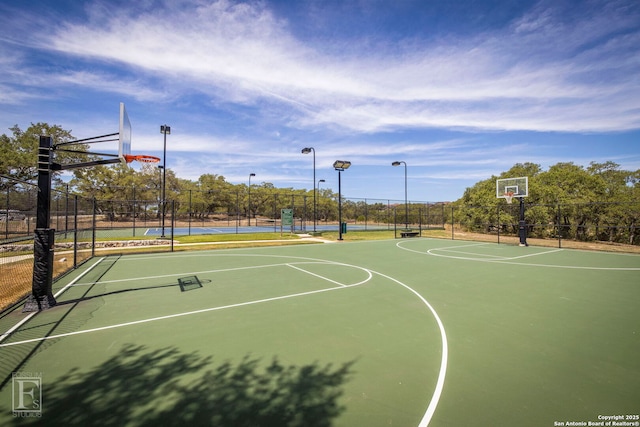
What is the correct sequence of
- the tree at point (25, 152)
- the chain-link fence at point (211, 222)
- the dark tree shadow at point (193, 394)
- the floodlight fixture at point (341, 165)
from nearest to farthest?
1. the dark tree shadow at point (193, 394)
2. the chain-link fence at point (211, 222)
3. the floodlight fixture at point (341, 165)
4. the tree at point (25, 152)

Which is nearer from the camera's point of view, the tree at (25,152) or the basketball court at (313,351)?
the basketball court at (313,351)

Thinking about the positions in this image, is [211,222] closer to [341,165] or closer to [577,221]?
[341,165]

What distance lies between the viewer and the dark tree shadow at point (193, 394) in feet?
9.83

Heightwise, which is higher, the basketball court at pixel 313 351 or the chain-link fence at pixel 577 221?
the chain-link fence at pixel 577 221

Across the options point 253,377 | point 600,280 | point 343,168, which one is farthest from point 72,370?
point 343,168

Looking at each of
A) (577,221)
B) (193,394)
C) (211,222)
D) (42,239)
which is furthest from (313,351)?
(211,222)

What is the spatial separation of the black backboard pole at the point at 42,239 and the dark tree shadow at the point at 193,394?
404 cm

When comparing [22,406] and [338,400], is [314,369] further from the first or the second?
[22,406]

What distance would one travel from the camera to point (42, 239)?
6.39 m

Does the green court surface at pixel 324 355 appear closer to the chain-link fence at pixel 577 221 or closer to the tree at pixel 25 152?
the chain-link fence at pixel 577 221

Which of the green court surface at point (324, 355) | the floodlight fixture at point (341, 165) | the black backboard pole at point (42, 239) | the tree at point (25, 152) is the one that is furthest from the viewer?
the tree at point (25, 152)

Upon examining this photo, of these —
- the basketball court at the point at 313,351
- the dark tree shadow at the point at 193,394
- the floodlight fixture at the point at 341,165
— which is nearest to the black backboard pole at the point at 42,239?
the basketball court at the point at 313,351

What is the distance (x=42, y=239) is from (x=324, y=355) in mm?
6869

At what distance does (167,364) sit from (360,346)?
2.92 metres
